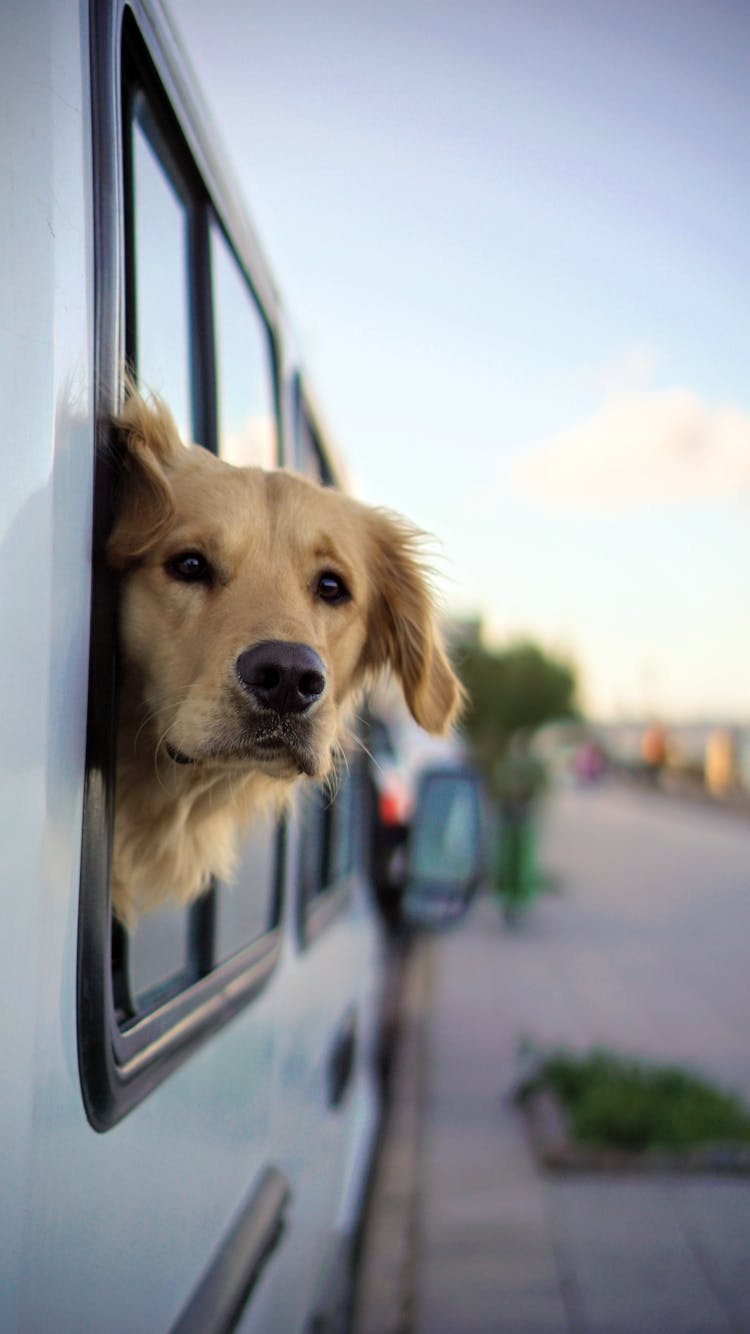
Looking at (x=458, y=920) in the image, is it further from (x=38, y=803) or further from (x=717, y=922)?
(x=717, y=922)

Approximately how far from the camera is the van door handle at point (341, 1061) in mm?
3085

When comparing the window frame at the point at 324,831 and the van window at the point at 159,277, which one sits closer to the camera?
the van window at the point at 159,277

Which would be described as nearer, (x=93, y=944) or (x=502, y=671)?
(x=93, y=944)

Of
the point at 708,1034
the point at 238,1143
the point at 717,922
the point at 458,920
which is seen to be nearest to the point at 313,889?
the point at 458,920

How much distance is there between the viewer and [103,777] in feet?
3.95

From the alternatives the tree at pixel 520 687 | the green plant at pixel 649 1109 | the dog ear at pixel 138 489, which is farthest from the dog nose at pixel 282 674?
the tree at pixel 520 687

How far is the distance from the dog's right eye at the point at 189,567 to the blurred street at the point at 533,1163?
3209 mm

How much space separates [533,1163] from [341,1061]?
273 cm

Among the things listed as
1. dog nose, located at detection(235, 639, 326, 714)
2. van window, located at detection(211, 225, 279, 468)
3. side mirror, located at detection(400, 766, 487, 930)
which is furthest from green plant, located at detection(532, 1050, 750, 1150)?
dog nose, located at detection(235, 639, 326, 714)

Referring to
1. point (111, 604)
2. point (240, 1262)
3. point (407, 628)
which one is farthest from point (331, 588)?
point (240, 1262)

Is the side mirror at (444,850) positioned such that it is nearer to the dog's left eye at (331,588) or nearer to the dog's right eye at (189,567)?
the dog's left eye at (331,588)

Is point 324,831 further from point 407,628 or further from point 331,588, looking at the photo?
point 331,588

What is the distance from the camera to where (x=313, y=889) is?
289 centimetres

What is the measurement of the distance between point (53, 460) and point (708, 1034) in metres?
7.78
